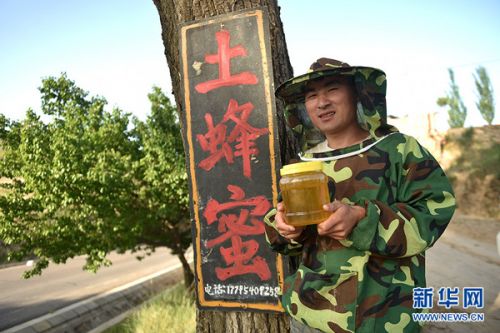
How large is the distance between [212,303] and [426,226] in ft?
4.79

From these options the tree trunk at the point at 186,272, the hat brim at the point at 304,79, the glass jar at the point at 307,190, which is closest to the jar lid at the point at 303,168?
the glass jar at the point at 307,190

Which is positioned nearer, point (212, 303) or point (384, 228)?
point (384, 228)

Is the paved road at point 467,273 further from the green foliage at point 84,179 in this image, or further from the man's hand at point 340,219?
the green foliage at point 84,179

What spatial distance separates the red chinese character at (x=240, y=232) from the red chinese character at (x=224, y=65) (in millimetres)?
682

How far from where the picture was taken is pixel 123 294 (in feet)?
33.3

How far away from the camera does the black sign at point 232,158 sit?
2.24 meters

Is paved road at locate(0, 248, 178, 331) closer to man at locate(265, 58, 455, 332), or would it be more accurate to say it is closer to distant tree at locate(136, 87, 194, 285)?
distant tree at locate(136, 87, 194, 285)

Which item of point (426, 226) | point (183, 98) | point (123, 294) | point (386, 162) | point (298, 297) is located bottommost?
point (123, 294)

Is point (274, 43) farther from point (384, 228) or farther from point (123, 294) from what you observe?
point (123, 294)

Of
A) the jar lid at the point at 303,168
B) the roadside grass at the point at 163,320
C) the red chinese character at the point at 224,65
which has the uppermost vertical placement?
the red chinese character at the point at 224,65

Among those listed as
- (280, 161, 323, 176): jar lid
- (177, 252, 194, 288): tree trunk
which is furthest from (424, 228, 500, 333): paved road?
(177, 252, 194, 288): tree trunk

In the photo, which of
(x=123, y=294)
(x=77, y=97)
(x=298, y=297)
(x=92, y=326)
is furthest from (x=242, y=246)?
(x=123, y=294)

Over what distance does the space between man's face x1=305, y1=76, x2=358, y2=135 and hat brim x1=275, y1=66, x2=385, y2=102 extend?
5 centimetres

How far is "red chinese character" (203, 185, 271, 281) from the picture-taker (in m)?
2.25
